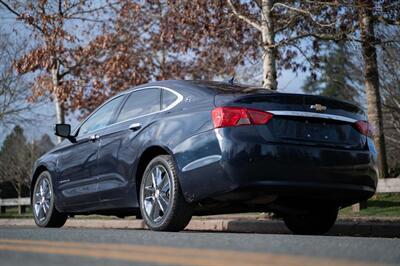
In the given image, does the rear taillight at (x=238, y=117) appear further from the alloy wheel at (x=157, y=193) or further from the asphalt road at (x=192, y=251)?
the asphalt road at (x=192, y=251)

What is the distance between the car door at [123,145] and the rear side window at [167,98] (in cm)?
8

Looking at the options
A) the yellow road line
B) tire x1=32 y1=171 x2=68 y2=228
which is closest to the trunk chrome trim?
the yellow road line

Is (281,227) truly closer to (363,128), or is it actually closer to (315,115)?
(363,128)

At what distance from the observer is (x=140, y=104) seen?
7289 mm

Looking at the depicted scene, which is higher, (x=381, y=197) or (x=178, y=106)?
(x=178, y=106)

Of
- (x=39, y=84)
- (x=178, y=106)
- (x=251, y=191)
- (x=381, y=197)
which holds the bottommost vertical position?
(x=381, y=197)

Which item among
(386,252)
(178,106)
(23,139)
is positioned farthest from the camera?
(23,139)

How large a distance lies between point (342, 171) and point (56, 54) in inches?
464

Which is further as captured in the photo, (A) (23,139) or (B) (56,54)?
(A) (23,139)

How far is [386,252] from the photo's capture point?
432 centimetres

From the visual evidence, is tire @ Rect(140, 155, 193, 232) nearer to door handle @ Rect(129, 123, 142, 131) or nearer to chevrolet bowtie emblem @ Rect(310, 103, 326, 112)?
door handle @ Rect(129, 123, 142, 131)

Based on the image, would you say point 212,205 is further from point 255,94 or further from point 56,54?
point 56,54

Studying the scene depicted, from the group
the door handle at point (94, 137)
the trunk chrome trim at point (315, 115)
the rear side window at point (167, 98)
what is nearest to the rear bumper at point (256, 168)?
the trunk chrome trim at point (315, 115)

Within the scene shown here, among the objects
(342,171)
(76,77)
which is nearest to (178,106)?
(342,171)
